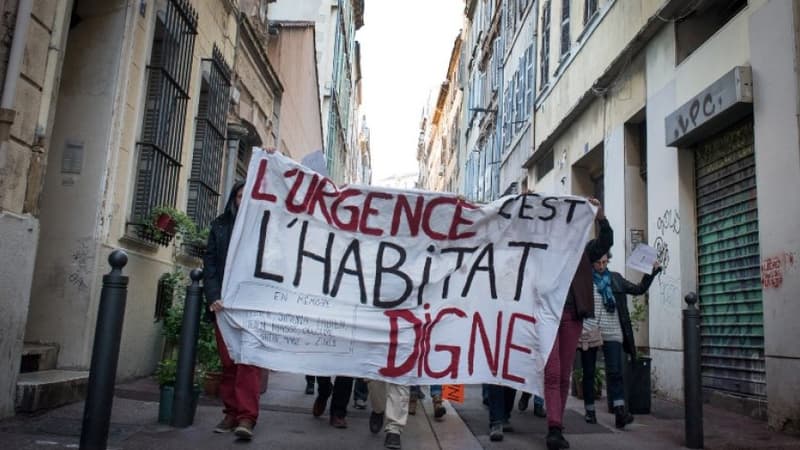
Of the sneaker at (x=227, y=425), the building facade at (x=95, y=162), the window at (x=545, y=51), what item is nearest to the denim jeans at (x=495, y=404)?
the sneaker at (x=227, y=425)

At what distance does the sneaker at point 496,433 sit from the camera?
17.4 ft

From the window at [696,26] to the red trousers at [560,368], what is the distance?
503cm

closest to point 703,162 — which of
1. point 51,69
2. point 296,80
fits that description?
point 51,69

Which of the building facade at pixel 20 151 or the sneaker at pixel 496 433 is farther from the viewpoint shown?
the sneaker at pixel 496 433

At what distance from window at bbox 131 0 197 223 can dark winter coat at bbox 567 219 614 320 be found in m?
4.29

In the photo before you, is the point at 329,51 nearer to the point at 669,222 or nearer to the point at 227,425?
the point at 669,222

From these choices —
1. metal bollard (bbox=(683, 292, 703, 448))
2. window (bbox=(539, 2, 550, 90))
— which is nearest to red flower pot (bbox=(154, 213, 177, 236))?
metal bollard (bbox=(683, 292, 703, 448))

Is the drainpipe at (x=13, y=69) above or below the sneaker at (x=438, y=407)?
above

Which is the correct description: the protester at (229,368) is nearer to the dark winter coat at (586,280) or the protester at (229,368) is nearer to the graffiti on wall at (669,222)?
the dark winter coat at (586,280)

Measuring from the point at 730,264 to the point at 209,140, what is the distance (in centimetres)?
653

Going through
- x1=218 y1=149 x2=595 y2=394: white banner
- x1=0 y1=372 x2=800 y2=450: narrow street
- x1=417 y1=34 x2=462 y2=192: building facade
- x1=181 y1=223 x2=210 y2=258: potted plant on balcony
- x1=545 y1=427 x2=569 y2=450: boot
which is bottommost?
x1=0 y1=372 x2=800 y2=450: narrow street

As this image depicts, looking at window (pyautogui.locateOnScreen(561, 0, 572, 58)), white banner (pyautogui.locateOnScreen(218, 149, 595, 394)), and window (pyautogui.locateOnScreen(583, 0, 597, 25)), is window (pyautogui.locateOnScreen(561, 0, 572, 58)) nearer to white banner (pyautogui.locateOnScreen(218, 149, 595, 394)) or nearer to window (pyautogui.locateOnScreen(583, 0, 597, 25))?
window (pyautogui.locateOnScreen(583, 0, 597, 25))

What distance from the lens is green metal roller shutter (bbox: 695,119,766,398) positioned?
7008 millimetres

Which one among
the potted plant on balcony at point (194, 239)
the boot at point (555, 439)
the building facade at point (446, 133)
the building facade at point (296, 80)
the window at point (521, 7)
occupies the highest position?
the building facade at point (446, 133)
